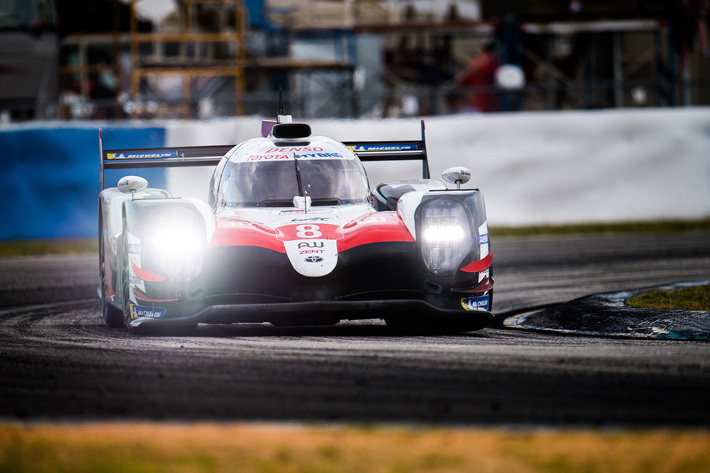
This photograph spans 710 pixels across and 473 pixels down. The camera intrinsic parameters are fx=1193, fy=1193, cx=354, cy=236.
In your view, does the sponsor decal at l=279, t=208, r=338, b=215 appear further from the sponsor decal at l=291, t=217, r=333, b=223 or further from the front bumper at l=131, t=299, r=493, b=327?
the front bumper at l=131, t=299, r=493, b=327

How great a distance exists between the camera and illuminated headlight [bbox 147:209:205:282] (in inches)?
310

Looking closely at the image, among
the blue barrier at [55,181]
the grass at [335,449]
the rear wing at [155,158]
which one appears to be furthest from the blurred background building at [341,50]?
the grass at [335,449]

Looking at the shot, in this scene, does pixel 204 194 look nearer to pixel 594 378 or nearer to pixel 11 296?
pixel 11 296

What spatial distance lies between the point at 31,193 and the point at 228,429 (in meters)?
12.8

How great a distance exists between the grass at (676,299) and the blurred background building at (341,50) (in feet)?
44.5

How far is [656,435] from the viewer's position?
15.4 ft

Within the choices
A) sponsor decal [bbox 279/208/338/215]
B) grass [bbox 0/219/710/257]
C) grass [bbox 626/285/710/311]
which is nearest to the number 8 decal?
sponsor decal [bbox 279/208/338/215]

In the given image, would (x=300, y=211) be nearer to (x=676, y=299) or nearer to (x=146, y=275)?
(x=146, y=275)

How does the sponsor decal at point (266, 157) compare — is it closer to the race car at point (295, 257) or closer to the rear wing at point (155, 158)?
the race car at point (295, 257)

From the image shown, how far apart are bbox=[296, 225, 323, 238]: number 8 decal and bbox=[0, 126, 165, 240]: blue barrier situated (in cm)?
917

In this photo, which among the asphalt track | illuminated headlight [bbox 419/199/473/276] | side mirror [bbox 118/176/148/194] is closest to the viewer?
the asphalt track

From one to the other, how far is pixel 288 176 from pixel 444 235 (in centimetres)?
143

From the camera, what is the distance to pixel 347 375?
20.4ft

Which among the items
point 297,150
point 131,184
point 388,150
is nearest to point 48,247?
point 388,150
